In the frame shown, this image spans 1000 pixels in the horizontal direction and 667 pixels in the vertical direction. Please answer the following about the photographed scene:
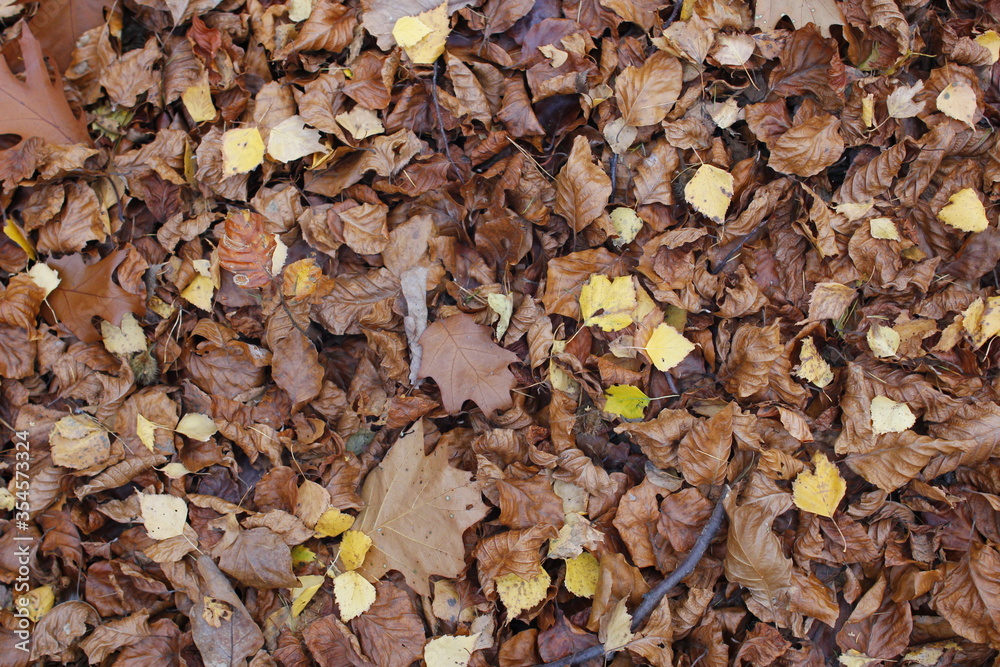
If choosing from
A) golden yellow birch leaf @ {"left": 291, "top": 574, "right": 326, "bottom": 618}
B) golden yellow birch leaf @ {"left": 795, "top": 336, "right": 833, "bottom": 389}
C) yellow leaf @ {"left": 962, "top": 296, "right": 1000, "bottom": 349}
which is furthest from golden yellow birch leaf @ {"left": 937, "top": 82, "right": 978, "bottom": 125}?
golden yellow birch leaf @ {"left": 291, "top": 574, "right": 326, "bottom": 618}

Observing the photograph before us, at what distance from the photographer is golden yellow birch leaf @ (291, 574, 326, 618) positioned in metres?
1.98

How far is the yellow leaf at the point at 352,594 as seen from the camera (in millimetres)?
1942

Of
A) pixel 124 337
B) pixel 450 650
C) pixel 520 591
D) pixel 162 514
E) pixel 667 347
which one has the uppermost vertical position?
pixel 124 337

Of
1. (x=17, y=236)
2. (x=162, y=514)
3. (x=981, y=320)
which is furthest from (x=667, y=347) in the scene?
(x=17, y=236)

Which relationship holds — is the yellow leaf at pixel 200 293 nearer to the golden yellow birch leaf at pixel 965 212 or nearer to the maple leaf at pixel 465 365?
the maple leaf at pixel 465 365

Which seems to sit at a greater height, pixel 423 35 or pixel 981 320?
pixel 423 35

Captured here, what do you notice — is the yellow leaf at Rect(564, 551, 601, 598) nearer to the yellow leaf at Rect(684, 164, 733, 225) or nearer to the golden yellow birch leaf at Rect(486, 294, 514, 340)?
the golden yellow birch leaf at Rect(486, 294, 514, 340)

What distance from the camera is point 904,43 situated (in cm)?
202

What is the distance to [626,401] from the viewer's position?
1.96 metres

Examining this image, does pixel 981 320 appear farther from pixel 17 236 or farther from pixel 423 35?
pixel 17 236

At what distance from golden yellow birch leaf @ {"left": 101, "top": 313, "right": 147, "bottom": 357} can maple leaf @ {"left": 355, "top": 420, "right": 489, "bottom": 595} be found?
98 centimetres

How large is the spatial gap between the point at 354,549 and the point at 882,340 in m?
1.91

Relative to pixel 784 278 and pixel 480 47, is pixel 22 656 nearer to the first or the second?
pixel 480 47

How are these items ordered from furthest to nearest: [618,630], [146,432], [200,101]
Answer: [200,101], [146,432], [618,630]
